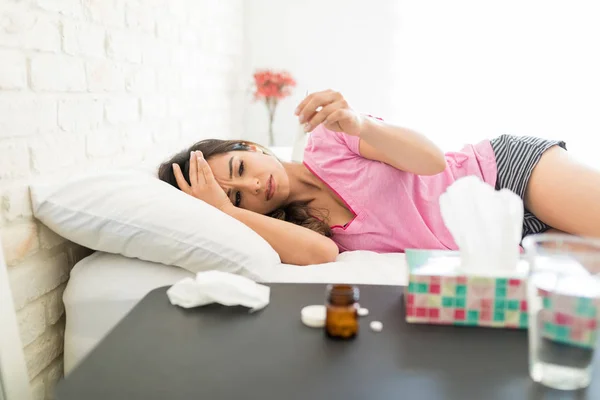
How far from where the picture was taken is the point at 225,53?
2480 mm

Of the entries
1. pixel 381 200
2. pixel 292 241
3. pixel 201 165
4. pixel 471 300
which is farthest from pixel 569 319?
pixel 201 165

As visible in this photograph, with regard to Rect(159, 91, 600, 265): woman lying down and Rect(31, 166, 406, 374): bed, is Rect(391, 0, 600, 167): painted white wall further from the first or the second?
Rect(31, 166, 406, 374): bed

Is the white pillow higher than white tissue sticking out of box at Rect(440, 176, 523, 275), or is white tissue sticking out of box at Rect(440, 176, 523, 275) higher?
white tissue sticking out of box at Rect(440, 176, 523, 275)

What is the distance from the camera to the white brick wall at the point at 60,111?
39.3 inches

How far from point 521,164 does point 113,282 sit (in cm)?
106

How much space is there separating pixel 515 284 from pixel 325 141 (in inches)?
35.0

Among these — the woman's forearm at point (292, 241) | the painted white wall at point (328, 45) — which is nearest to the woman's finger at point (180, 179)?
the woman's forearm at point (292, 241)

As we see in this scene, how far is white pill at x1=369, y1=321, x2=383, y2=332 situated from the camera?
736 mm

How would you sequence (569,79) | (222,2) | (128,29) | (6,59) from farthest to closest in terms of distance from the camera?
(569,79)
(222,2)
(128,29)
(6,59)

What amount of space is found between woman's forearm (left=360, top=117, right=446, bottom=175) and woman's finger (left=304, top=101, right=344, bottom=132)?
0.67ft

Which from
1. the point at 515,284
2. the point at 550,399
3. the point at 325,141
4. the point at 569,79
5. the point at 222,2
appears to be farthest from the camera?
the point at 569,79

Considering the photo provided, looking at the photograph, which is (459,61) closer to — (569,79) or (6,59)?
(569,79)

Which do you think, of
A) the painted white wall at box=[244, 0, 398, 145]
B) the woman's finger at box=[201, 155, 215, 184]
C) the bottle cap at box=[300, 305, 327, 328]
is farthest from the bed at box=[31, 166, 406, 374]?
the painted white wall at box=[244, 0, 398, 145]

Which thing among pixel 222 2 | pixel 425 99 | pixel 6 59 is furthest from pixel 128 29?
pixel 425 99
